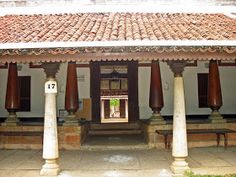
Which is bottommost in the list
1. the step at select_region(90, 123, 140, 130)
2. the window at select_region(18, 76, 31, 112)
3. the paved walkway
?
the paved walkway

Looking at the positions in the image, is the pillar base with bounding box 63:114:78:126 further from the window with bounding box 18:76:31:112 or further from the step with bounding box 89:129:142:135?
the window with bounding box 18:76:31:112

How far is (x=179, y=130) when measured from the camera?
8.20m

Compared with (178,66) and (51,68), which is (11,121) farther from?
(178,66)

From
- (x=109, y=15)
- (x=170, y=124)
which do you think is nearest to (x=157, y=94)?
(x=170, y=124)

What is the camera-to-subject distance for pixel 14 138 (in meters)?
11.5

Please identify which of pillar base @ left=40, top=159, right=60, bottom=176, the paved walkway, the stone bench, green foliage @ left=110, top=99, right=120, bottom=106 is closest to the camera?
pillar base @ left=40, top=159, right=60, bottom=176

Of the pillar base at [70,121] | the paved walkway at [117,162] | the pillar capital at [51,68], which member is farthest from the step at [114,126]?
the pillar capital at [51,68]

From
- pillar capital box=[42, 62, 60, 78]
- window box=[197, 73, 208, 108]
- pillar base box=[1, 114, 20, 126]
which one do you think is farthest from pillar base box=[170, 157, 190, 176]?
pillar base box=[1, 114, 20, 126]

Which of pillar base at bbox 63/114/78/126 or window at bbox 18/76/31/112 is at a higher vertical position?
window at bbox 18/76/31/112

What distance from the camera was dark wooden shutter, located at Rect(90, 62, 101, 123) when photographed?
1393cm

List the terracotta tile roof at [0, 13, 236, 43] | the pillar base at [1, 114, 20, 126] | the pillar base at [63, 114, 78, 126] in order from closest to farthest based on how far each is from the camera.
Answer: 1. the terracotta tile roof at [0, 13, 236, 43]
2. the pillar base at [63, 114, 78, 126]
3. the pillar base at [1, 114, 20, 126]

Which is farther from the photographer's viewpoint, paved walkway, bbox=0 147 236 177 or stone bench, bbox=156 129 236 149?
stone bench, bbox=156 129 236 149

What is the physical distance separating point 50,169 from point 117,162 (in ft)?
6.60

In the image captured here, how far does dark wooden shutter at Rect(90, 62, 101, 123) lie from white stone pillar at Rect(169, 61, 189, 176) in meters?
6.04
